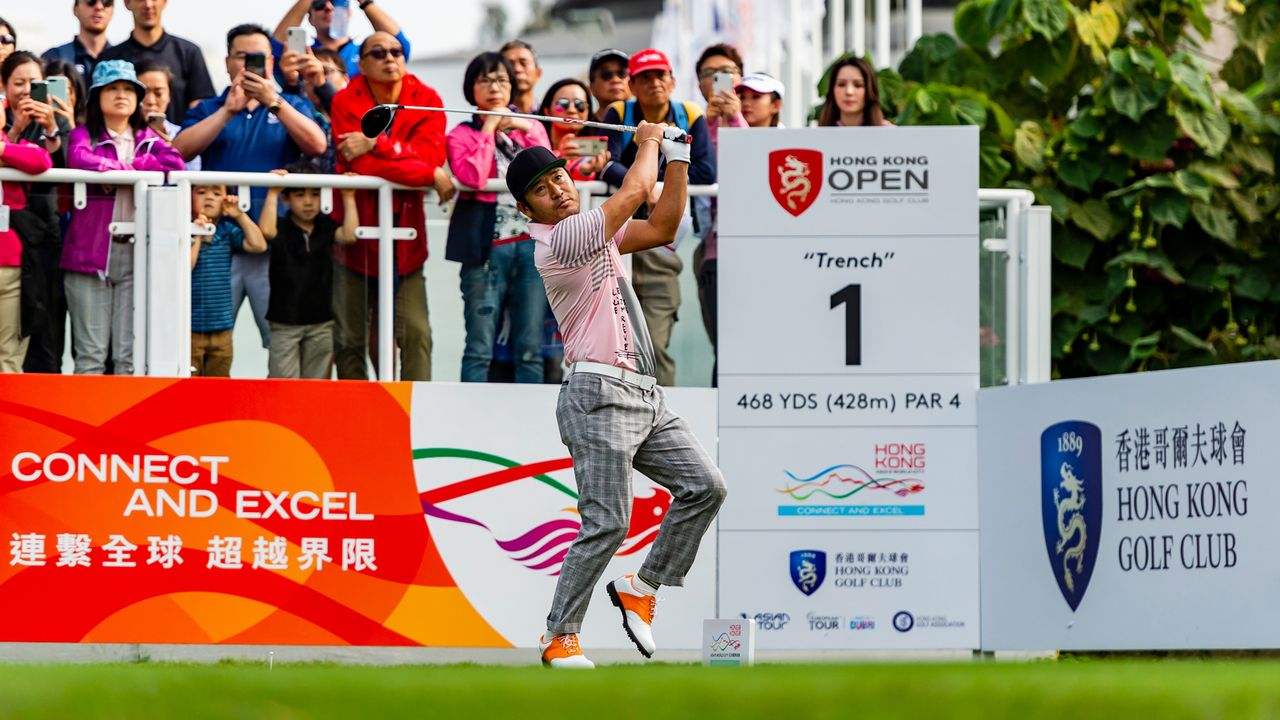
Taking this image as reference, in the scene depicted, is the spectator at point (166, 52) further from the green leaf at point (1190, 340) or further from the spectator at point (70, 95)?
the green leaf at point (1190, 340)

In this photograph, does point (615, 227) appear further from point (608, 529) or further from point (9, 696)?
point (9, 696)

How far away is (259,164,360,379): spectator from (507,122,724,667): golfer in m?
2.30

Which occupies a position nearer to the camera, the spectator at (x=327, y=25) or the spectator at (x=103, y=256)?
the spectator at (x=103, y=256)

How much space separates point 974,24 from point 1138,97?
141 centimetres

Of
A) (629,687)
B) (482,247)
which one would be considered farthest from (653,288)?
(629,687)

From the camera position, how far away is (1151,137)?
13031 mm

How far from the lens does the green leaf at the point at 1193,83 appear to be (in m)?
12.9

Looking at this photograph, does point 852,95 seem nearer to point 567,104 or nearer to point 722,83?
point 722,83

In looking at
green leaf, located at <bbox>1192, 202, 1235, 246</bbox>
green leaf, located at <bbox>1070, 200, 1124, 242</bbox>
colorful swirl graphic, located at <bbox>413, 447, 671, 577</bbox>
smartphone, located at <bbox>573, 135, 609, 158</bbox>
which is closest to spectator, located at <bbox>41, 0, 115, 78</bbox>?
smartphone, located at <bbox>573, 135, 609, 158</bbox>

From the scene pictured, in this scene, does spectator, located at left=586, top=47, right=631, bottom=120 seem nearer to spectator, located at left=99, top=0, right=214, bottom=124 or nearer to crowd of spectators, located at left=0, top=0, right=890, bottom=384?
crowd of spectators, located at left=0, top=0, right=890, bottom=384

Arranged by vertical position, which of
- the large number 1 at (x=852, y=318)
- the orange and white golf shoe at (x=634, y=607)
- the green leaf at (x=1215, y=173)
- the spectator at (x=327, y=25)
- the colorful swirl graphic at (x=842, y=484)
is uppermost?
the spectator at (x=327, y=25)

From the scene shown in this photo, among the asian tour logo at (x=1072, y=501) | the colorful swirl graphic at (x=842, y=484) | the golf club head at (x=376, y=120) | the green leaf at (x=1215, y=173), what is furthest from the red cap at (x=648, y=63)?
the green leaf at (x=1215, y=173)

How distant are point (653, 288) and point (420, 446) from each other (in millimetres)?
1467

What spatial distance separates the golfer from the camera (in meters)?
8.51
